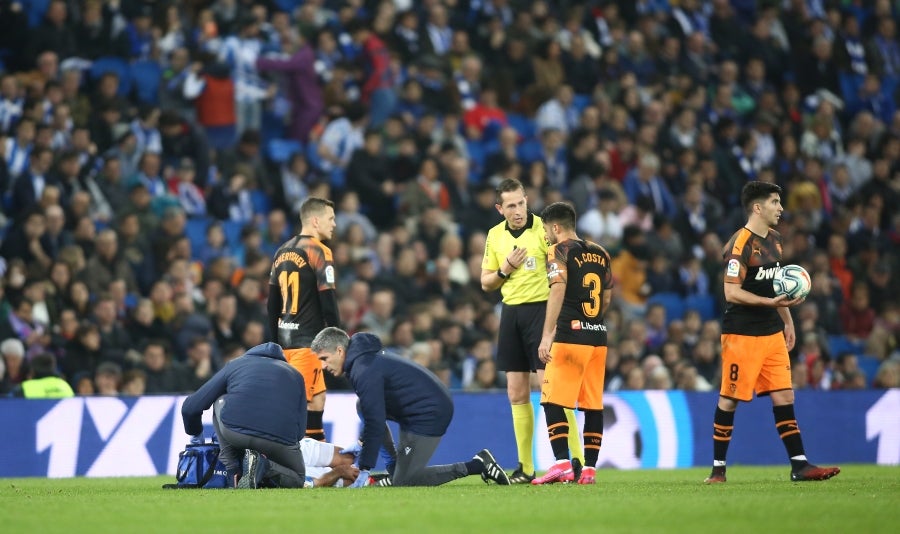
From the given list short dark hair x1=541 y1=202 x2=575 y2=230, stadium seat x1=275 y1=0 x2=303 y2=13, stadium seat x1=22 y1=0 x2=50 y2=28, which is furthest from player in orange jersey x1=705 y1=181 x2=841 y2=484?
stadium seat x1=275 y1=0 x2=303 y2=13

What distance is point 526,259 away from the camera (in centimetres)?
1309

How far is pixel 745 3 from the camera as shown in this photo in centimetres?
2903

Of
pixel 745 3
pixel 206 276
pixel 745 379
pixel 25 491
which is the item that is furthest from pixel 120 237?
pixel 745 3

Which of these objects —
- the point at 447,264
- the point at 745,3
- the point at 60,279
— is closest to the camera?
the point at 60,279

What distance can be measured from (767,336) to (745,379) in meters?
0.44

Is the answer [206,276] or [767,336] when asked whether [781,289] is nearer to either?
[767,336]

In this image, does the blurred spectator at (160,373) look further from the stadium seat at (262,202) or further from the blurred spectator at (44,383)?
the stadium seat at (262,202)

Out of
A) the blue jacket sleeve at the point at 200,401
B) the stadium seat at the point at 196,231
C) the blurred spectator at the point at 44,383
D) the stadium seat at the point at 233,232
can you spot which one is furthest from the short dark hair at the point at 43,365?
the blue jacket sleeve at the point at 200,401

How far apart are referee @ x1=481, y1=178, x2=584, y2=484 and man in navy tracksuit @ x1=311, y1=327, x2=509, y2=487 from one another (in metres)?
0.79

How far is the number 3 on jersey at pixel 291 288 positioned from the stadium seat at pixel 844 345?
38.7 feet

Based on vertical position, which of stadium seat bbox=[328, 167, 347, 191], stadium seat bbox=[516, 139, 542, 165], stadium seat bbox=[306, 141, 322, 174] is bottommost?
stadium seat bbox=[328, 167, 347, 191]

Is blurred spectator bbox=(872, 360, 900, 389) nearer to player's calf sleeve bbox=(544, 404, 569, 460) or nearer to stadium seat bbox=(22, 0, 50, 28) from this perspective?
player's calf sleeve bbox=(544, 404, 569, 460)

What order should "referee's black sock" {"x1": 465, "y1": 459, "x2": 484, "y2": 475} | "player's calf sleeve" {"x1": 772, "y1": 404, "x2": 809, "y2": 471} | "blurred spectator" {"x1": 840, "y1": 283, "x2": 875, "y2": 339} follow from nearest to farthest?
"referee's black sock" {"x1": 465, "y1": 459, "x2": 484, "y2": 475} → "player's calf sleeve" {"x1": 772, "y1": 404, "x2": 809, "y2": 471} → "blurred spectator" {"x1": 840, "y1": 283, "x2": 875, "y2": 339}

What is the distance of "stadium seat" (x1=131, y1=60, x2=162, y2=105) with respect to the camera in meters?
20.8
